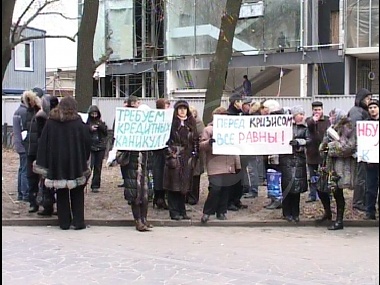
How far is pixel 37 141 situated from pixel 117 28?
2271 centimetres

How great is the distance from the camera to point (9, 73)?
127 feet

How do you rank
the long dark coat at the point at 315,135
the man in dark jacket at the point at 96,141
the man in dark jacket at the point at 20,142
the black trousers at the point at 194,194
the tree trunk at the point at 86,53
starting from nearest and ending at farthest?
1. the long dark coat at the point at 315,135
2. the man in dark jacket at the point at 20,142
3. the black trousers at the point at 194,194
4. the man in dark jacket at the point at 96,141
5. the tree trunk at the point at 86,53

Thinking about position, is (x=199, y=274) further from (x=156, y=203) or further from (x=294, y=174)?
(x=156, y=203)

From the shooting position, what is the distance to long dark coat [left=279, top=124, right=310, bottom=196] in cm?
909

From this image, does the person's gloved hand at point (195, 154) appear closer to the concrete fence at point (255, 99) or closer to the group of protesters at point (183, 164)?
the group of protesters at point (183, 164)

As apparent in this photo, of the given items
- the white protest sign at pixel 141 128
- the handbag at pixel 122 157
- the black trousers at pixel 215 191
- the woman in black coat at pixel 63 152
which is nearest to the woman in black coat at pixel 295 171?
the black trousers at pixel 215 191

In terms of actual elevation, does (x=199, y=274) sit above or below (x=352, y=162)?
below

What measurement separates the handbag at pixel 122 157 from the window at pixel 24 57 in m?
32.6

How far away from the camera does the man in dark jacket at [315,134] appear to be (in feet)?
31.7

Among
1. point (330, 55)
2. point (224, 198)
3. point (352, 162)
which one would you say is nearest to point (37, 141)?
point (224, 198)

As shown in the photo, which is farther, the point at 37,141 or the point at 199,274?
the point at 37,141

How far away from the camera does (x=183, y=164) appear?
30.2 feet

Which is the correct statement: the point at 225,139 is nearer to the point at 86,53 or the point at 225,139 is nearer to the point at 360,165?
the point at 360,165

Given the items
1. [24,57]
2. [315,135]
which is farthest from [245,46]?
[24,57]
